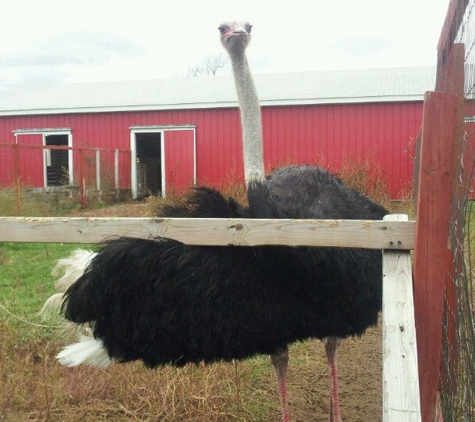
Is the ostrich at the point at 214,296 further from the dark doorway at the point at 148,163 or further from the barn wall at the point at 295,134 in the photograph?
the dark doorway at the point at 148,163

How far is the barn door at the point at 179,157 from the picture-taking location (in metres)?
14.1

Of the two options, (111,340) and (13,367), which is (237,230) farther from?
(13,367)

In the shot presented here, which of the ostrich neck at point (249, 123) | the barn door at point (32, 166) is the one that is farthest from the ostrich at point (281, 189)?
the barn door at point (32, 166)

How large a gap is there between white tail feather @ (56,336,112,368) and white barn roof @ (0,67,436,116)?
10920mm

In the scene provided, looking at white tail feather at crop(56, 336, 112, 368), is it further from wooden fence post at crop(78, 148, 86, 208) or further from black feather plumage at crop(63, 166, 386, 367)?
wooden fence post at crop(78, 148, 86, 208)

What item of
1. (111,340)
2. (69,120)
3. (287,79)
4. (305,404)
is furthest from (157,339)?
(287,79)

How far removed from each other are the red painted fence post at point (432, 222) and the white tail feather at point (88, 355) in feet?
4.14

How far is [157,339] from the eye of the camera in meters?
2.27

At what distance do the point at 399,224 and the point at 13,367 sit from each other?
2.57m

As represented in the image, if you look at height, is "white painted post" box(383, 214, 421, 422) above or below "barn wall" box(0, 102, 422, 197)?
below

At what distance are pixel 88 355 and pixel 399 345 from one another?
1471 mm

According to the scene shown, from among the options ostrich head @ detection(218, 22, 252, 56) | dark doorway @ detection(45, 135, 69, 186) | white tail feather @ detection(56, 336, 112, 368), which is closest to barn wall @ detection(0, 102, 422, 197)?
dark doorway @ detection(45, 135, 69, 186)

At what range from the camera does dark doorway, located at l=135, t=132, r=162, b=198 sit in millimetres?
15402

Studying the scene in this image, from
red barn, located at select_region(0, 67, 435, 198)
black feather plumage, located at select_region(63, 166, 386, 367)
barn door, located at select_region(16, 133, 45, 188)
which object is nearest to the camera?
black feather plumage, located at select_region(63, 166, 386, 367)
